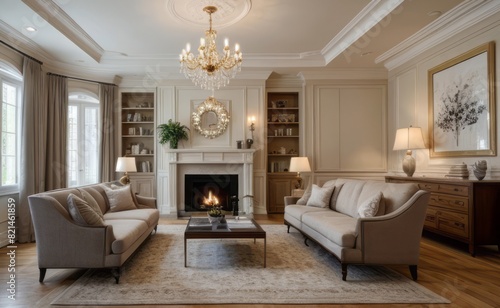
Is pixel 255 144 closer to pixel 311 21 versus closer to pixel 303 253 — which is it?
pixel 311 21

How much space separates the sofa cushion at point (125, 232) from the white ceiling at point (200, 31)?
8.95 ft

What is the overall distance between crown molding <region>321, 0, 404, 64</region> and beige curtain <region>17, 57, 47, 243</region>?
4.75 metres

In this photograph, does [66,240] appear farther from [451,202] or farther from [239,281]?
[451,202]

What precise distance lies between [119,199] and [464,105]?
491 centimetres

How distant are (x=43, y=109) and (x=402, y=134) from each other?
5.77 meters

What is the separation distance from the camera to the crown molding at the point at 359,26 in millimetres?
4207

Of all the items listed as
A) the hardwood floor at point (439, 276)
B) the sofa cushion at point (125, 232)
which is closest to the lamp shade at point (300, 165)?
the hardwood floor at point (439, 276)

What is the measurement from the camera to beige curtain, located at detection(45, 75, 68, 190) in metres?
5.30

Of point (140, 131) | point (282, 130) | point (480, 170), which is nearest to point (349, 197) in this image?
point (480, 170)

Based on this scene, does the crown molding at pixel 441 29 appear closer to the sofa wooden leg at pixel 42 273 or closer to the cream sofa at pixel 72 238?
the cream sofa at pixel 72 238

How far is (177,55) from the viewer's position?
6.30 m

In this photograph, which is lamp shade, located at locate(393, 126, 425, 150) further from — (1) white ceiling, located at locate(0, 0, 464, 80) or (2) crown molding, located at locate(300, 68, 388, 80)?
(2) crown molding, located at locate(300, 68, 388, 80)

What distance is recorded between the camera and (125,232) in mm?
3242

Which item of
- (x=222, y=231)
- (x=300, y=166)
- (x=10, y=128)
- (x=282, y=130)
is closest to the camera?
(x=222, y=231)
